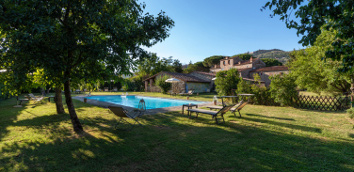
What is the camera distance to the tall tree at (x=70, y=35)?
13.7ft

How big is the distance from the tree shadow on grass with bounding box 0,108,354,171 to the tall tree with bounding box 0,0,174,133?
1712 millimetres

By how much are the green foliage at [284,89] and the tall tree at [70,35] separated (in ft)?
29.1

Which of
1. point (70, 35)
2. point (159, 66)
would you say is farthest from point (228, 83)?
point (159, 66)

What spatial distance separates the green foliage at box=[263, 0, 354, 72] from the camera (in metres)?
2.99

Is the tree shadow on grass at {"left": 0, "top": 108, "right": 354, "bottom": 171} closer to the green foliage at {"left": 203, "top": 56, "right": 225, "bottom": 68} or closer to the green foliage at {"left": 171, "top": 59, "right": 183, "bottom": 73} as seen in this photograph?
the green foliage at {"left": 171, "top": 59, "right": 183, "bottom": 73}

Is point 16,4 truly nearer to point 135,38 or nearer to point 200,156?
point 135,38

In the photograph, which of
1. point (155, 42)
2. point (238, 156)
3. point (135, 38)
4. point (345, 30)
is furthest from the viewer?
point (155, 42)

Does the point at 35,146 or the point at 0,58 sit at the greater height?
the point at 0,58

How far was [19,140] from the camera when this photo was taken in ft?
16.2

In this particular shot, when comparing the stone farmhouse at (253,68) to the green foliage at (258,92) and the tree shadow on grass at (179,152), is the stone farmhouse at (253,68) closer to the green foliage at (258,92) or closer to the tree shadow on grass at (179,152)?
the green foliage at (258,92)

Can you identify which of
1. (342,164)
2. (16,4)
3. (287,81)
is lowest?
(342,164)

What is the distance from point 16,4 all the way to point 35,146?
3.93 m

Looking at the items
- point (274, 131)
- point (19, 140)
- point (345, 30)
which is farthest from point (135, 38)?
point (274, 131)

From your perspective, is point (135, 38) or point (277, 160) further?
point (135, 38)
